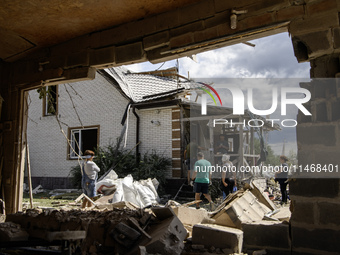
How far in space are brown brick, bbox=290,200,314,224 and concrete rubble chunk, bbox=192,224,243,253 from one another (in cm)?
79

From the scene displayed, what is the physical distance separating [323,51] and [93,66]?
3.84 metres

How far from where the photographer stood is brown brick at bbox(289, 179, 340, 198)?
3.66 metres

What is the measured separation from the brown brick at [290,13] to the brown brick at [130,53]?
2.25 meters

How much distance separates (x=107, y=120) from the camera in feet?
49.9

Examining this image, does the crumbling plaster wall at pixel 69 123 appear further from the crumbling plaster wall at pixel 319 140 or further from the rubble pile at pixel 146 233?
the crumbling plaster wall at pixel 319 140

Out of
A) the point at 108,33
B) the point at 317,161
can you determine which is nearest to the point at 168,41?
the point at 108,33

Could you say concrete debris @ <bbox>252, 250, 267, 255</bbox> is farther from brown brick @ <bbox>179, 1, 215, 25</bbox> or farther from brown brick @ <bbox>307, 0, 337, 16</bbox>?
→ brown brick @ <bbox>179, 1, 215, 25</bbox>

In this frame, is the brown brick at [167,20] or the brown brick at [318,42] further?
the brown brick at [167,20]

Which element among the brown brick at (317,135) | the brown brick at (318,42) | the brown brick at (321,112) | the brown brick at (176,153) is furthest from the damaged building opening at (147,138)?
the brown brick at (318,42)

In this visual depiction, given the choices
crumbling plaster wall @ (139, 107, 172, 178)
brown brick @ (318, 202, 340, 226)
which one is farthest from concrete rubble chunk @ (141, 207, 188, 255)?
crumbling plaster wall @ (139, 107, 172, 178)

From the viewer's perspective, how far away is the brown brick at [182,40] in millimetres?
4777

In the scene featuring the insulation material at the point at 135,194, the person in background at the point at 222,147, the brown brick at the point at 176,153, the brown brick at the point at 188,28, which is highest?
the brown brick at the point at 188,28

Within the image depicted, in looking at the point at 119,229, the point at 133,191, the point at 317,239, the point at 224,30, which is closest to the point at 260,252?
the point at 317,239

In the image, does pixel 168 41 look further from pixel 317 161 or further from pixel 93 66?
pixel 317 161
